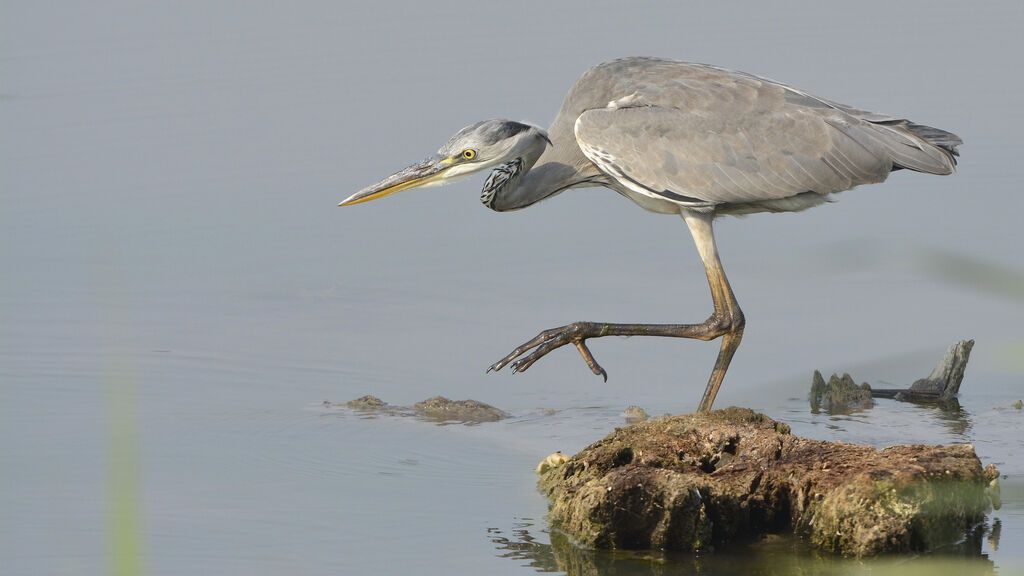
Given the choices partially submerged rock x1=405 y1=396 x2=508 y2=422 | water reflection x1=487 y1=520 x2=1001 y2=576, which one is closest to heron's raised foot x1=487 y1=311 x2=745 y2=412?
partially submerged rock x1=405 y1=396 x2=508 y2=422

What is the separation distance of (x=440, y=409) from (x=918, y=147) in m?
3.21

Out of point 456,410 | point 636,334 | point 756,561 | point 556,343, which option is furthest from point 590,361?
point 756,561

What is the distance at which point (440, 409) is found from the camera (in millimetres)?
7410

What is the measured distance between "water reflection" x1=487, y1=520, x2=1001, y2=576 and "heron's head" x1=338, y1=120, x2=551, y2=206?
315 cm

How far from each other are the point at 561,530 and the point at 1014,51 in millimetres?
9714

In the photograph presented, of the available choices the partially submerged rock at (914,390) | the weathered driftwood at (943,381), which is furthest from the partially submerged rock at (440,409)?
the weathered driftwood at (943,381)

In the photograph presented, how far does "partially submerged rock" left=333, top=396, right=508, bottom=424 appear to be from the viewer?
739 cm

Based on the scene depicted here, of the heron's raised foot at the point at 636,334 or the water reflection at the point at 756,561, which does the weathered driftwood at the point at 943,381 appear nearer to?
the heron's raised foot at the point at 636,334

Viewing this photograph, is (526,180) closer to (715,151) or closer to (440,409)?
(715,151)

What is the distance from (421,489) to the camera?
6.29 m

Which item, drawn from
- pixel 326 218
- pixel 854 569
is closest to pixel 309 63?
pixel 326 218

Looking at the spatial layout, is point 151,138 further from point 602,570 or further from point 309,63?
point 602,570

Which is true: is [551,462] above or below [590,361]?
below

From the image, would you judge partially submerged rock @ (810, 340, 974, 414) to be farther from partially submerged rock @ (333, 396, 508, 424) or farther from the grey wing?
partially submerged rock @ (333, 396, 508, 424)
